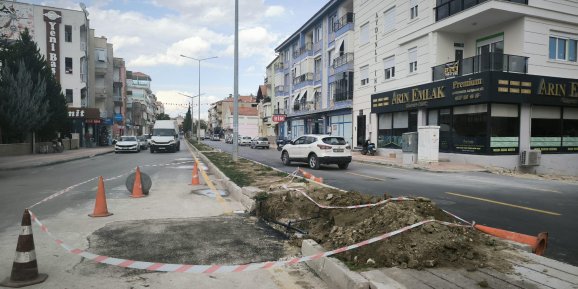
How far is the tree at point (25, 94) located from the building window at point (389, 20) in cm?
2524

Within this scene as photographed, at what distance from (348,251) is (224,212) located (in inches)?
159

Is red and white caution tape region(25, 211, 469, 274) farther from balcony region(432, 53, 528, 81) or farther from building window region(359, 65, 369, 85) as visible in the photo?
building window region(359, 65, 369, 85)

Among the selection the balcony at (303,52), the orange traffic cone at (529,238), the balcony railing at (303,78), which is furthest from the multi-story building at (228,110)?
the orange traffic cone at (529,238)

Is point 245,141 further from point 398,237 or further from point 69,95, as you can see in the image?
point 398,237

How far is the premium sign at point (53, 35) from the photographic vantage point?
40.2 meters

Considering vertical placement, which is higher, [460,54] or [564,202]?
[460,54]

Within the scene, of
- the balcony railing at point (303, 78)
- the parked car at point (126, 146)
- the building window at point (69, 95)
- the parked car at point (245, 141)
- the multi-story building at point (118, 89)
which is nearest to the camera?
the parked car at point (126, 146)

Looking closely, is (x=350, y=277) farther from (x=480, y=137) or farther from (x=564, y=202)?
(x=480, y=137)

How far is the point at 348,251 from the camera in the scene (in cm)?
456

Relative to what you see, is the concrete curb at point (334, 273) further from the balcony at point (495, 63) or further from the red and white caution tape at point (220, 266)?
the balcony at point (495, 63)

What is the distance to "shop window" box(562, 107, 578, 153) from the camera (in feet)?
72.4

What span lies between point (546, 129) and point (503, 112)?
342 centimetres

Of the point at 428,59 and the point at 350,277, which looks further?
the point at 428,59

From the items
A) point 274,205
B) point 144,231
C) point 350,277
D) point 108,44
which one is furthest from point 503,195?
point 108,44
